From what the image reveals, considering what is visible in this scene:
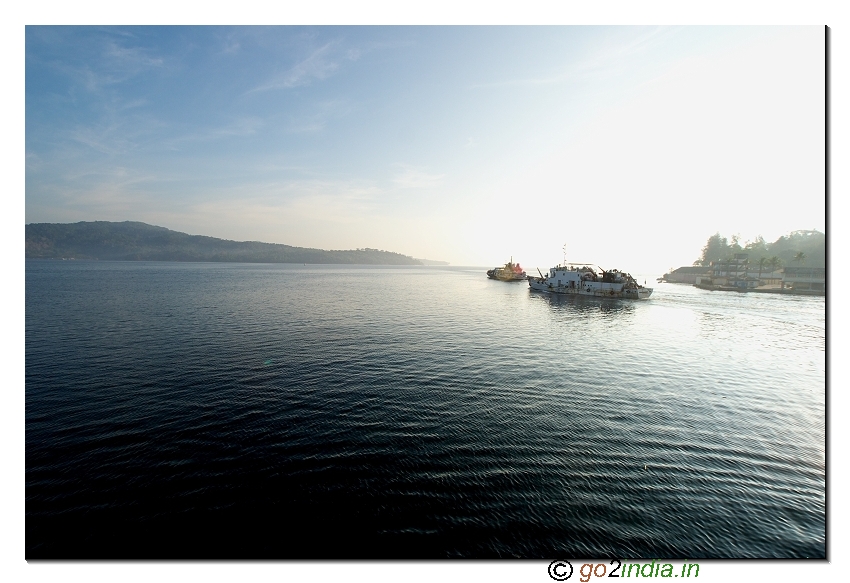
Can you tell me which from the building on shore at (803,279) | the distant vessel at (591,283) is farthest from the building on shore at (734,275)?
the distant vessel at (591,283)

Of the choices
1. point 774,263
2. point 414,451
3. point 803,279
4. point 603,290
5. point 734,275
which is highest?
point 774,263

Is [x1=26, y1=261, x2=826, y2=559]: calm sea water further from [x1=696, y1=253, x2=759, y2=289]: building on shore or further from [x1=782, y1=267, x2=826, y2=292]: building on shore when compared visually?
[x1=696, y1=253, x2=759, y2=289]: building on shore

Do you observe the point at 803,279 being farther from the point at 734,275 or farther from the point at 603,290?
the point at 603,290

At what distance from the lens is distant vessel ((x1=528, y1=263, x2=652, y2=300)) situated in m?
110

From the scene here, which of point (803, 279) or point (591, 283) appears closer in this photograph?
point (591, 283)

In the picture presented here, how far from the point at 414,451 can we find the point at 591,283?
11389 centimetres

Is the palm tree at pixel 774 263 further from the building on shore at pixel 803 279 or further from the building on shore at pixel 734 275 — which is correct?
the building on shore at pixel 803 279

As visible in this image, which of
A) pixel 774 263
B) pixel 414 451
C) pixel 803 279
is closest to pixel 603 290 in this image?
pixel 803 279

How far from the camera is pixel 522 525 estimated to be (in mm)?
13875

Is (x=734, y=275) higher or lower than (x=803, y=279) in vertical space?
higher

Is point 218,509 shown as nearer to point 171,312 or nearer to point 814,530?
point 814,530

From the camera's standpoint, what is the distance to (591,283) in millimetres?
115688

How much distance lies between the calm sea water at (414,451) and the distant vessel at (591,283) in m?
72.2

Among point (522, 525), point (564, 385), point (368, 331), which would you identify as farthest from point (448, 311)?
point (522, 525)
